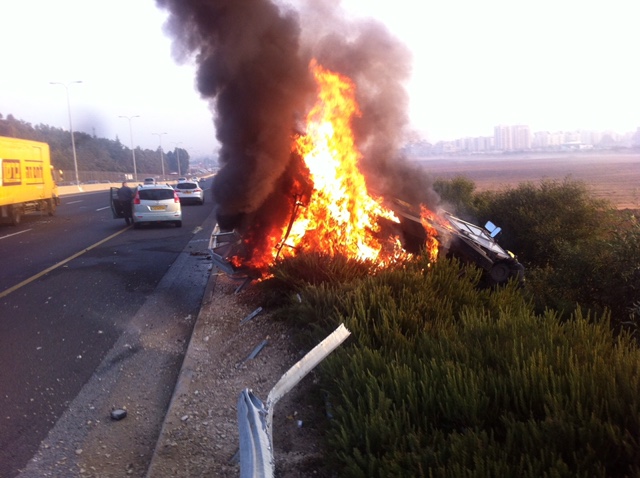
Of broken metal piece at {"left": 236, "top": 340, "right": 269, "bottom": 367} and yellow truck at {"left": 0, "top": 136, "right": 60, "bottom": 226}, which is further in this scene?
yellow truck at {"left": 0, "top": 136, "right": 60, "bottom": 226}

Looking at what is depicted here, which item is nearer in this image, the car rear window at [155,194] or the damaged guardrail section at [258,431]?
the damaged guardrail section at [258,431]

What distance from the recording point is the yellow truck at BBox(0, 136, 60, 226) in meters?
20.5

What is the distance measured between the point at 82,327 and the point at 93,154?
118867 millimetres

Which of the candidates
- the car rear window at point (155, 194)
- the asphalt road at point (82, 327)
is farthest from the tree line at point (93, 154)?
the asphalt road at point (82, 327)

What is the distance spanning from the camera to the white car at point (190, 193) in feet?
106

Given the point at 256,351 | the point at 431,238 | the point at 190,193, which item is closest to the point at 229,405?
the point at 256,351

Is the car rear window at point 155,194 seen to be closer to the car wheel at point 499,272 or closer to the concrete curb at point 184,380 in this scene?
the concrete curb at point 184,380

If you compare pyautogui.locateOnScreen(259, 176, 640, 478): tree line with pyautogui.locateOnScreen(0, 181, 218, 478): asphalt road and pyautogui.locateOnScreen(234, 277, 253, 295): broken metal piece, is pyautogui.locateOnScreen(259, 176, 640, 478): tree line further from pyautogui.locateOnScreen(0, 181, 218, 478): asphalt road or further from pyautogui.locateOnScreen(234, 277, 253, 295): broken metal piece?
pyautogui.locateOnScreen(0, 181, 218, 478): asphalt road

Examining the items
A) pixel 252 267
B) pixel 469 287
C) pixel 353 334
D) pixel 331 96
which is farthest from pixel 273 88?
pixel 353 334

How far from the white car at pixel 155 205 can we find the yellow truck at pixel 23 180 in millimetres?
4593

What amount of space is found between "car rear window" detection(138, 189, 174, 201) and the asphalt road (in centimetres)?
427

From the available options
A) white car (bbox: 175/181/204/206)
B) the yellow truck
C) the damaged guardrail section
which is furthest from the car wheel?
white car (bbox: 175/181/204/206)

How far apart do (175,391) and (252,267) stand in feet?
11.8

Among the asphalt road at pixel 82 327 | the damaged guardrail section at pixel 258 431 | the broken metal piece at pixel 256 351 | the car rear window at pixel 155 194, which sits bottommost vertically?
the asphalt road at pixel 82 327
